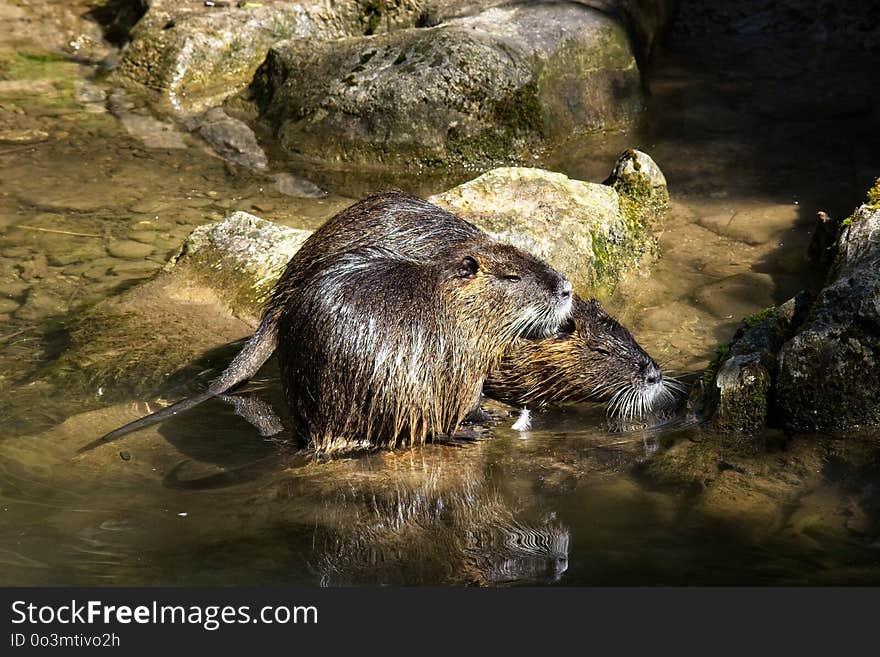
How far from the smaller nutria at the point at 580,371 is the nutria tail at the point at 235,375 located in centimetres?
99

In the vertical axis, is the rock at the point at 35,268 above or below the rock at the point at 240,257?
below

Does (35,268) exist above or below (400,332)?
below

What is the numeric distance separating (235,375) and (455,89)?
372cm

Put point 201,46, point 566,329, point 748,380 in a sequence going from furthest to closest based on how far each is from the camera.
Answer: point 201,46 < point 566,329 < point 748,380

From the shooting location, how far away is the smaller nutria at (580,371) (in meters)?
4.61

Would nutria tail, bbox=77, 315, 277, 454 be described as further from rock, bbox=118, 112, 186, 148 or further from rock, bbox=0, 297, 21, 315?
rock, bbox=118, 112, 186, 148

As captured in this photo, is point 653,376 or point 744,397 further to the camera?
point 653,376

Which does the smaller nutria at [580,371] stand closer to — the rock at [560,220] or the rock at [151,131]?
the rock at [560,220]

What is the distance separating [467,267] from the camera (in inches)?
169

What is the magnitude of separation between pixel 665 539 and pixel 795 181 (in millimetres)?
4170

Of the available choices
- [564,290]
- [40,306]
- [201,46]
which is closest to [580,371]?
[564,290]

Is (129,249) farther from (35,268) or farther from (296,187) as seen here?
(296,187)

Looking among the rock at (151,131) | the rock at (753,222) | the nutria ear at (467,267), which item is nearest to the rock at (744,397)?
the nutria ear at (467,267)

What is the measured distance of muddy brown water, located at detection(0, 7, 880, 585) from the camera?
3.35 meters
